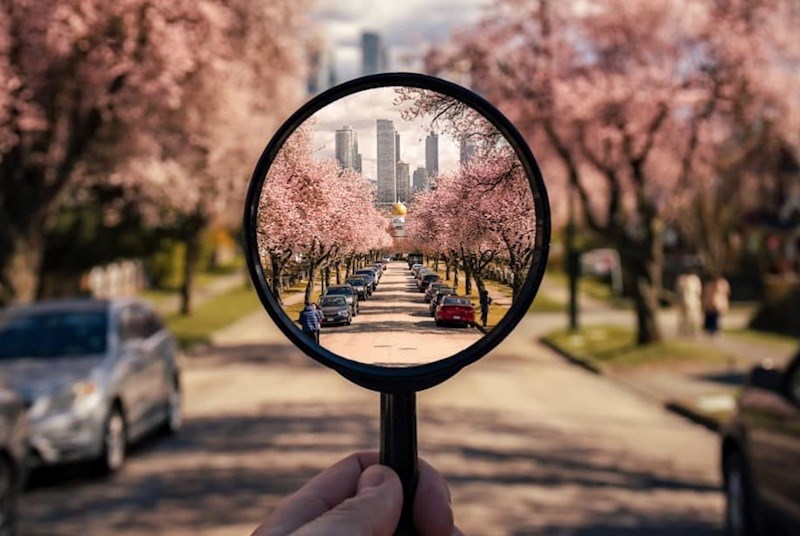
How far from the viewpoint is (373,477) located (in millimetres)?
1781

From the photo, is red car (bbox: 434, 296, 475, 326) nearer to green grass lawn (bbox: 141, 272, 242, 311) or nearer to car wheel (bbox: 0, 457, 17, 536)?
car wheel (bbox: 0, 457, 17, 536)

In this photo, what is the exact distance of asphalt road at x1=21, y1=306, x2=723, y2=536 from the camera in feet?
33.3

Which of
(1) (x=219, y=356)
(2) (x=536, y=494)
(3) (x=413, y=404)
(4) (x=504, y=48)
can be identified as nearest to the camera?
(3) (x=413, y=404)

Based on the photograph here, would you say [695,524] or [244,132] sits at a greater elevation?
[244,132]

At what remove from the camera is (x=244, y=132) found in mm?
21297

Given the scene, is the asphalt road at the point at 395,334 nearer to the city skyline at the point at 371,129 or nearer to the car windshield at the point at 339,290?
the car windshield at the point at 339,290

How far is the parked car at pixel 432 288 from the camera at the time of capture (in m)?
1.89

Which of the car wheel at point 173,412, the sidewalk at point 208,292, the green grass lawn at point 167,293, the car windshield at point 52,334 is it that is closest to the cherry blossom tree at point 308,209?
the car windshield at point 52,334

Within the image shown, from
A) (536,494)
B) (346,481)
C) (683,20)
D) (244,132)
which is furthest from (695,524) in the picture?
(683,20)

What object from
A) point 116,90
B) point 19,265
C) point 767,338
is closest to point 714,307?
point 767,338

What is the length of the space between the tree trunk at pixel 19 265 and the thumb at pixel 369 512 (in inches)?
467

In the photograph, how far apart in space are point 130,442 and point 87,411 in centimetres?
154

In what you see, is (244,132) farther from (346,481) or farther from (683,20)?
(346,481)

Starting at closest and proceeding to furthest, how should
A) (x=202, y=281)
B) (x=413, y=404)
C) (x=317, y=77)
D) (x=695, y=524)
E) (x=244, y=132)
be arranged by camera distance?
(x=413, y=404) < (x=695, y=524) < (x=244, y=132) < (x=317, y=77) < (x=202, y=281)
